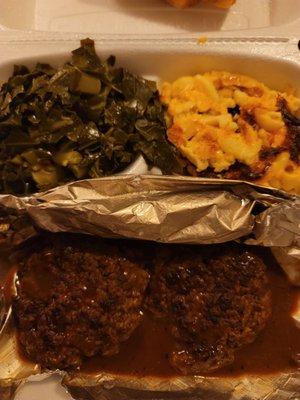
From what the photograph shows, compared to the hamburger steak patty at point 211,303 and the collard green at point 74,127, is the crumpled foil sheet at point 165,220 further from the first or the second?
the collard green at point 74,127

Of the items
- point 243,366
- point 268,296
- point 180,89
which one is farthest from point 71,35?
point 243,366

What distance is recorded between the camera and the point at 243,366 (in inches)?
77.1

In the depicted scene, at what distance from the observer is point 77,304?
1.85m

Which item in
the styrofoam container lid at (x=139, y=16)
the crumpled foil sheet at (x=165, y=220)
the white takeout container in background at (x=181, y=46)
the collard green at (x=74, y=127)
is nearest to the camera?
the crumpled foil sheet at (x=165, y=220)

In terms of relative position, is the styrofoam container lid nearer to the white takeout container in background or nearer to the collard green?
the white takeout container in background

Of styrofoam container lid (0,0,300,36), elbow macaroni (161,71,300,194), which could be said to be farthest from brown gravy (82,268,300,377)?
styrofoam container lid (0,0,300,36)

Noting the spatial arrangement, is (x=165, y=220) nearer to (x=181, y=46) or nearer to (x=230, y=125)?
(x=230, y=125)

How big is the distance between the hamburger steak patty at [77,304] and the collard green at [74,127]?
38cm

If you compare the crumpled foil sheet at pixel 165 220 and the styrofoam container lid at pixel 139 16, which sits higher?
the styrofoam container lid at pixel 139 16

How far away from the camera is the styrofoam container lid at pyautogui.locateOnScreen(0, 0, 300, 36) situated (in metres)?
2.46

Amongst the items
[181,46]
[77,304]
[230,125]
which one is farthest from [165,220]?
[181,46]

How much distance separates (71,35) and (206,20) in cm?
72

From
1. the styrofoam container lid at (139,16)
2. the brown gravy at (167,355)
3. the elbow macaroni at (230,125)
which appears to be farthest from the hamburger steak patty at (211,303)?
the styrofoam container lid at (139,16)

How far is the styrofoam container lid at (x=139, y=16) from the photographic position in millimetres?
2459
